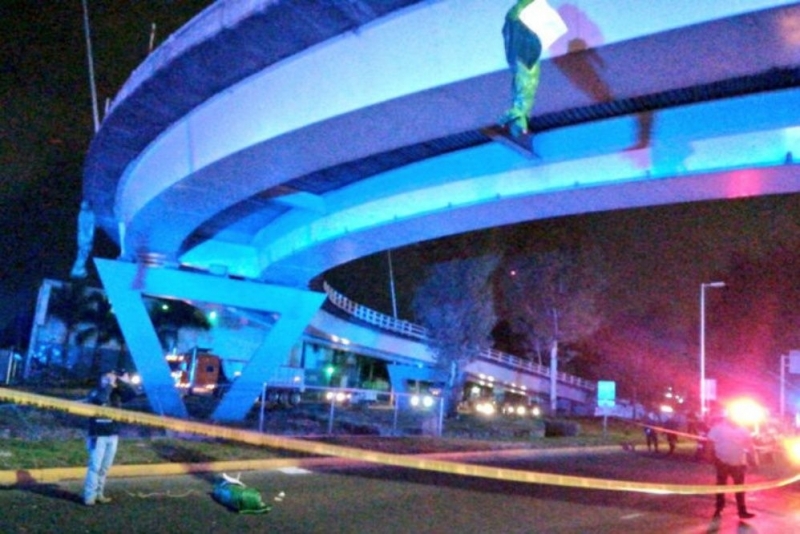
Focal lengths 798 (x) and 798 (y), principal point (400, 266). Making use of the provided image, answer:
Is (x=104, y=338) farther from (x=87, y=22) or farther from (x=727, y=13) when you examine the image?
(x=727, y=13)

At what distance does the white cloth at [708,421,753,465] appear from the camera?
12945 millimetres

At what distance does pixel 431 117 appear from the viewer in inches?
475

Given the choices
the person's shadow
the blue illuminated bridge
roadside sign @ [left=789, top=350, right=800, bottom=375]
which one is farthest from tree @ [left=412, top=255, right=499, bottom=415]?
the person's shadow

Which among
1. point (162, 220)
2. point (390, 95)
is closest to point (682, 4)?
point (390, 95)

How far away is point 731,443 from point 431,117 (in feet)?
23.6

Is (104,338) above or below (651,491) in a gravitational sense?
above

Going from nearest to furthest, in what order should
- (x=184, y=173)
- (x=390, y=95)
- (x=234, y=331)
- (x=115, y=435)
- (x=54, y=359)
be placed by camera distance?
(x=115, y=435), (x=390, y=95), (x=184, y=173), (x=54, y=359), (x=234, y=331)

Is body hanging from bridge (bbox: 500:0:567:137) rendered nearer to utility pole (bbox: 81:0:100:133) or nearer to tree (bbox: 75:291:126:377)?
utility pole (bbox: 81:0:100:133)

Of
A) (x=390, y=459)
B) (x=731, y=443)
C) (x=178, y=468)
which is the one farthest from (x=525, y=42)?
(x=178, y=468)

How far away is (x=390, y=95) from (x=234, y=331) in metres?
53.6

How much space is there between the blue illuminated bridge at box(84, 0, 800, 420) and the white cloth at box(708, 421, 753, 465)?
4159 mm

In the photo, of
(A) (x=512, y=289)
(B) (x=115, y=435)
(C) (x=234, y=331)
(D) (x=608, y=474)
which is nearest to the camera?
(B) (x=115, y=435)

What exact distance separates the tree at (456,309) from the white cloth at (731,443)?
93.2 feet

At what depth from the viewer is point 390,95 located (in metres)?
11.5
